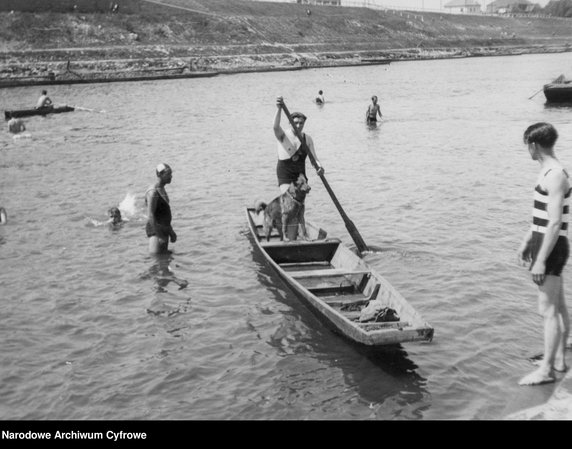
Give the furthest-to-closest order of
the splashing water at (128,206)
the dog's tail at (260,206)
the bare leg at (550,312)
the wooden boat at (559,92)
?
the wooden boat at (559,92) < the splashing water at (128,206) < the dog's tail at (260,206) < the bare leg at (550,312)

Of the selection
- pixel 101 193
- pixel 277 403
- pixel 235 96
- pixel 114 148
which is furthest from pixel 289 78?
pixel 277 403

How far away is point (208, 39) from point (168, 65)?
16154 millimetres

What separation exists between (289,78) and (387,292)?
62.2 metres

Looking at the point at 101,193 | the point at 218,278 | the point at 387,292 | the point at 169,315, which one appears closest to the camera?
the point at 387,292

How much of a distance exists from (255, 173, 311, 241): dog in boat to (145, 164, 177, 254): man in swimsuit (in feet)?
→ 7.65

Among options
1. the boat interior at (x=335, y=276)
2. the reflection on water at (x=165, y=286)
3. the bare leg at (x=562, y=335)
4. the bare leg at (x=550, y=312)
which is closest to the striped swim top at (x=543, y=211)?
the bare leg at (x=550, y=312)

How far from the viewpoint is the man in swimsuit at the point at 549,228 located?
7.10 m

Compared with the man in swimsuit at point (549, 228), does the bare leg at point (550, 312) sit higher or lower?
lower

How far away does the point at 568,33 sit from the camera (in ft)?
538

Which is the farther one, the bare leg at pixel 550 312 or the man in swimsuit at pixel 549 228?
the bare leg at pixel 550 312

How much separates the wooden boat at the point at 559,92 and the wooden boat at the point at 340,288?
107 ft

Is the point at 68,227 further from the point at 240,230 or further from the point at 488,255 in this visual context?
the point at 488,255

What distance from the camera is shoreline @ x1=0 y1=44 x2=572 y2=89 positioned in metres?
63.5

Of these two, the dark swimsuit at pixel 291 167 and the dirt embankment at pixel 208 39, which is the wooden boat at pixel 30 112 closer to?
the dirt embankment at pixel 208 39
